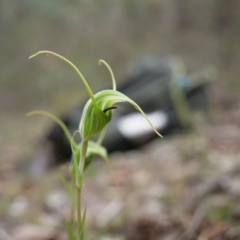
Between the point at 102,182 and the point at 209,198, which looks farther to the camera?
the point at 102,182

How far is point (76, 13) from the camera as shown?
422cm

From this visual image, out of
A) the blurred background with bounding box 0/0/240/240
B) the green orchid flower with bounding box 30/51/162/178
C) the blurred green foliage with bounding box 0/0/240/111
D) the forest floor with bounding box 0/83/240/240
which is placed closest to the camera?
the green orchid flower with bounding box 30/51/162/178

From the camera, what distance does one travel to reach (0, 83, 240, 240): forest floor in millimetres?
1021

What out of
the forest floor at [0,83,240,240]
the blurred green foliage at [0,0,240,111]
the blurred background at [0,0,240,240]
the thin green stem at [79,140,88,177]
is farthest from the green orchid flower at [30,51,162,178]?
the blurred green foliage at [0,0,240,111]

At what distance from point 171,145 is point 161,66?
78cm

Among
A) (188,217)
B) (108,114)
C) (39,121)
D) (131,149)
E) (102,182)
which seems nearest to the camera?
(108,114)

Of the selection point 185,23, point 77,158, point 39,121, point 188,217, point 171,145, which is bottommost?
point 39,121

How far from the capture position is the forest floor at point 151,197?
1021mm

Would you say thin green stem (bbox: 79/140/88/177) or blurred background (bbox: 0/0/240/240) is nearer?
thin green stem (bbox: 79/140/88/177)

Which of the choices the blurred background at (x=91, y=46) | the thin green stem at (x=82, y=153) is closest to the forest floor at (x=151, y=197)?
the thin green stem at (x=82, y=153)

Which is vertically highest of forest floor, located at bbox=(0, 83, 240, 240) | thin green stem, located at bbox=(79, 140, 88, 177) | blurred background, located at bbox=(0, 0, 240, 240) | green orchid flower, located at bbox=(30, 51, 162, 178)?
green orchid flower, located at bbox=(30, 51, 162, 178)

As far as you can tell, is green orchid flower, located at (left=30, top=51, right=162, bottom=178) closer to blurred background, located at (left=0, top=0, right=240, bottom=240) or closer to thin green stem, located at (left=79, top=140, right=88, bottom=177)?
thin green stem, located at (left=79, top=140, right=88, bottom=177)

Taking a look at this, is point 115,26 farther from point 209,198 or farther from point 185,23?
point 209,198

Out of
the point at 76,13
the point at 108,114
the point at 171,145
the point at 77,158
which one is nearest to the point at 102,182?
the point at 171,145
